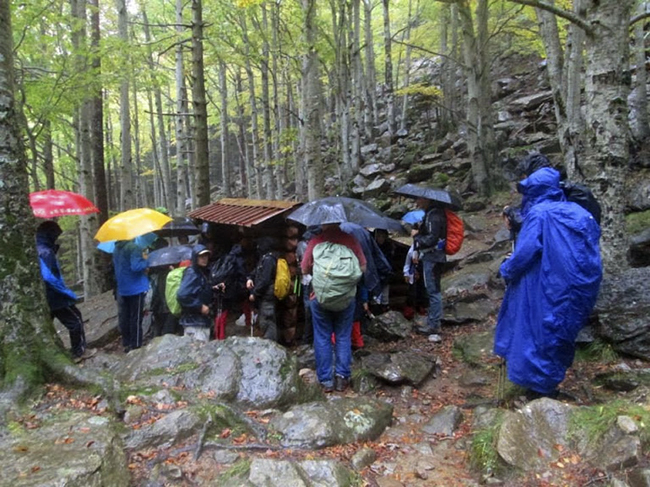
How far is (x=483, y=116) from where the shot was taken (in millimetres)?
12586

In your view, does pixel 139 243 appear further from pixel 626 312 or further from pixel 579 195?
pixel 626 312

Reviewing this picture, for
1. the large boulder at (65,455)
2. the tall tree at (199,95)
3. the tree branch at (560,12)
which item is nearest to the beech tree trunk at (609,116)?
the tree branch at (560,12)

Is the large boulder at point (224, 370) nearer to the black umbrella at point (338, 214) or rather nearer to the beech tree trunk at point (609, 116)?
the black umbrella at point (338, 214)

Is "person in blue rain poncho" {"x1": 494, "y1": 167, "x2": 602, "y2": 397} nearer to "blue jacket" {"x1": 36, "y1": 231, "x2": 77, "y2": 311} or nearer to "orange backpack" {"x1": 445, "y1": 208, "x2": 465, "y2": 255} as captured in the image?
"orange backpack" {"x1": 445, "y1": 208, "x2": 465, "y2": 255}

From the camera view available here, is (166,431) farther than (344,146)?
No

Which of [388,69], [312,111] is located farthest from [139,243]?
[388,69]

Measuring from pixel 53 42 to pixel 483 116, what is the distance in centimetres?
1103

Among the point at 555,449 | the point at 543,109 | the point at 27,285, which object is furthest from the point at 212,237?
the point at 543,109

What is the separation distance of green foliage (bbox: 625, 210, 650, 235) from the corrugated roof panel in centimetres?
541

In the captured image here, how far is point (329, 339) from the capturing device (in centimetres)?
482

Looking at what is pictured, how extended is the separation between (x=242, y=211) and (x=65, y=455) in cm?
485

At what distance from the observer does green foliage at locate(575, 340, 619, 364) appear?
4.40 m

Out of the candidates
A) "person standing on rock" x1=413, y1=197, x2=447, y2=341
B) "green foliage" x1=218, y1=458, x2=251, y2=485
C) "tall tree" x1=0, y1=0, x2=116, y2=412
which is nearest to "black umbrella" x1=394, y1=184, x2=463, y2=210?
"person standing on rock" x1=413, y1=197, x2=447, y2=341

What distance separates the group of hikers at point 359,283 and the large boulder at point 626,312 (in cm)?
107
